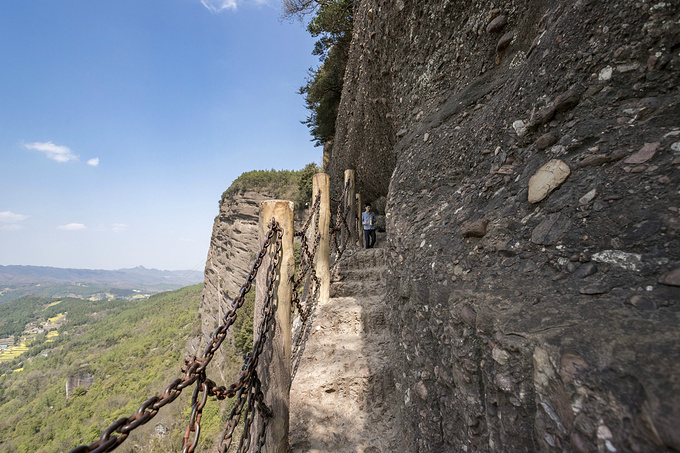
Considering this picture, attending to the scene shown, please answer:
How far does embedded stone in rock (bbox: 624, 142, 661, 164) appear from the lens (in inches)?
43.4

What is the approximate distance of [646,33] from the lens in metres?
1.28

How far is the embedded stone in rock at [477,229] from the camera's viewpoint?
1.63m

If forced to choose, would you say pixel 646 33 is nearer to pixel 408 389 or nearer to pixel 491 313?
pixel 491 313

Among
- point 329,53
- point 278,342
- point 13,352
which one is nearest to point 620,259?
point 278,342

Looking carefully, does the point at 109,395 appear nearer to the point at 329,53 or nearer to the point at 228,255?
the point at 228,255

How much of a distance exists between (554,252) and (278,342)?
1745 millimetres

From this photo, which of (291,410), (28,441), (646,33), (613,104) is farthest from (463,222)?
(28,441)

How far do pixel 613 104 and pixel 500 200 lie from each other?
2.15 feet

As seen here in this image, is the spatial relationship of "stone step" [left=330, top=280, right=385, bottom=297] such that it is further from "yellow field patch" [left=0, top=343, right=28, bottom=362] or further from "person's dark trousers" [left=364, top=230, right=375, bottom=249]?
"yellow field patch" [left=0, top=343, right=28, bottom=362]

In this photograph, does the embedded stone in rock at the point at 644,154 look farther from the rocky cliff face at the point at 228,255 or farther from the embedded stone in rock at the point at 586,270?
the rocky cliff face at the point at 228,255

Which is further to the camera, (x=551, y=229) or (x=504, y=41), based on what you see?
(x=504, y=41)

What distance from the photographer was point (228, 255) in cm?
1980

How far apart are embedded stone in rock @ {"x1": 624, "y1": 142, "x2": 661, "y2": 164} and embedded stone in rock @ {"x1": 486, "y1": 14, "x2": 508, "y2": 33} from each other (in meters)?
Result: 2.15

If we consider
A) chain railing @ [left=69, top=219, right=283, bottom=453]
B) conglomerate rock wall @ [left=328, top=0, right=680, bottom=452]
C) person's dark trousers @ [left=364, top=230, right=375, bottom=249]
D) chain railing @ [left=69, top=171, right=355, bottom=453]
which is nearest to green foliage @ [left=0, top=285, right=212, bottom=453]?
person's dark trousers @ [left=364, top=230, right=375, bottom=249]
